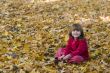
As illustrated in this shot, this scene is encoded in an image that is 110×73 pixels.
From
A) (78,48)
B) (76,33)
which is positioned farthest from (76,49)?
(76,33)

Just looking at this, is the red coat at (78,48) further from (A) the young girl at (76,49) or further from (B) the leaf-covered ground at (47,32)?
(B) the leaf-covered ground at (47,32)

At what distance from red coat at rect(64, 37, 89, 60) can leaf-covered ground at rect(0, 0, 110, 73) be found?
234 millimetres

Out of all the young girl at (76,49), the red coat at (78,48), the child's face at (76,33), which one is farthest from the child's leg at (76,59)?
the child's face at (76,33)

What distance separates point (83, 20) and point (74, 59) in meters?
4.55

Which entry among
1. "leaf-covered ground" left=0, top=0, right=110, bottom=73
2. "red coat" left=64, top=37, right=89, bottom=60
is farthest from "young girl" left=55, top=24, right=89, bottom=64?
"leaf-covered ground" left=0, top=0, right=110, bottom=73

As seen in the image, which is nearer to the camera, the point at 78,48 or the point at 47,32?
the point at 78,48

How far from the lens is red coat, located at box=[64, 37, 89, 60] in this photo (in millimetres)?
7387

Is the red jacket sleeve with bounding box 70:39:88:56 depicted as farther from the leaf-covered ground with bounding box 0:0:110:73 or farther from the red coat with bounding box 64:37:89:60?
the leaf-covered ground with bounding box 0:0:110:73

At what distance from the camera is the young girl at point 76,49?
7363mm

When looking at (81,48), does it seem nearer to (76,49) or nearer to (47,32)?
(76,49)

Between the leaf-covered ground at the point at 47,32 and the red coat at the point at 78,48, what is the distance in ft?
0.77

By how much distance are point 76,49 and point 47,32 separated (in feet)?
9.88

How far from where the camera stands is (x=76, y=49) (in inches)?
296

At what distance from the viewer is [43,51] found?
27.8 ft
